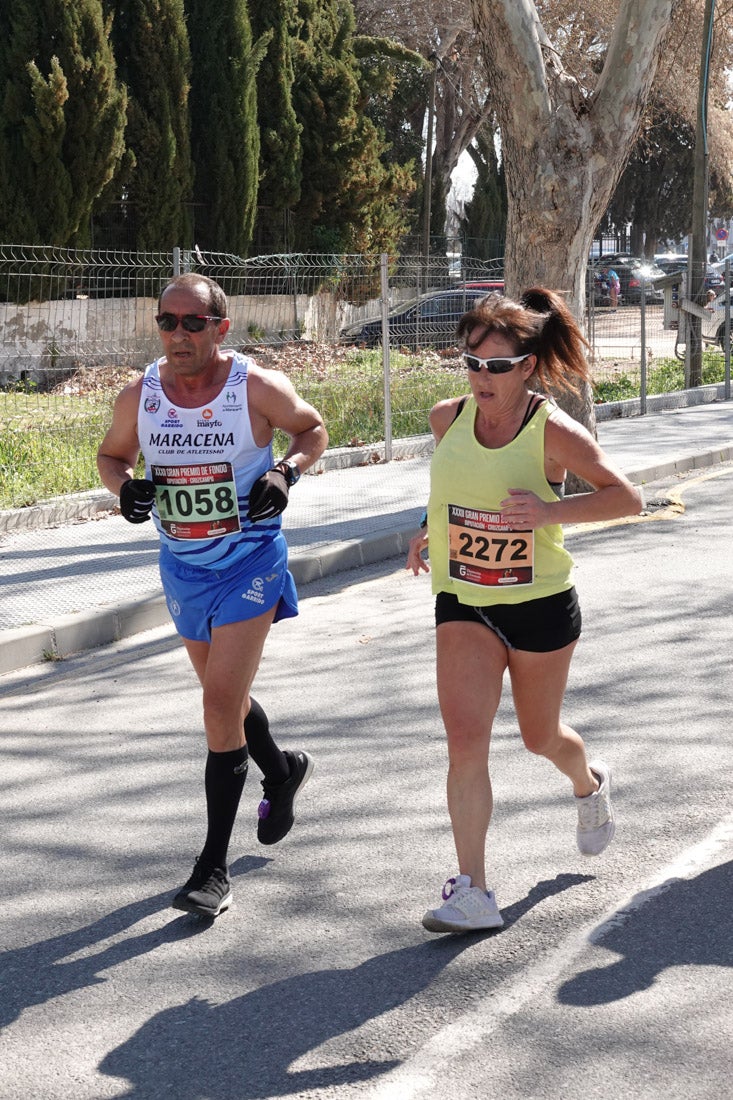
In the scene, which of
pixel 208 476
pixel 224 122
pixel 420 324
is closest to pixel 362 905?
pixel 208 476

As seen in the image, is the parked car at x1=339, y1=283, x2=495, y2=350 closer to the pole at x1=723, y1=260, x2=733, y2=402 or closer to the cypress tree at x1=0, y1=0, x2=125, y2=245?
the pole at x1=723, y1=260, x2=733, y2=402

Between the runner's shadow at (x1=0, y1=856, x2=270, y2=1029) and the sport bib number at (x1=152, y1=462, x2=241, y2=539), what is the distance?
3.67ft

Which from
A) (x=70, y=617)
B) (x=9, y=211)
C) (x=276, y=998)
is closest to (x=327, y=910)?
(x=276, y=998)

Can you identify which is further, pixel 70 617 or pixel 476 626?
pixel 70 617

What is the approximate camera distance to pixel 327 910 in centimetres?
427

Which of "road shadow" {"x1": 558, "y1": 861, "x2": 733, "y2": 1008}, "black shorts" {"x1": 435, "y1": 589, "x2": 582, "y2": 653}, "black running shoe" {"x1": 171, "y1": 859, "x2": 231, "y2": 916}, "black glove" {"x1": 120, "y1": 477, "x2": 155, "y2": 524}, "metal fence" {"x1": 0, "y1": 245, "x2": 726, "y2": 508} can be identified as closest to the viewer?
"road shadow" {"x1": 558, "y1": 861, "x2": 733, "y2": 1008}

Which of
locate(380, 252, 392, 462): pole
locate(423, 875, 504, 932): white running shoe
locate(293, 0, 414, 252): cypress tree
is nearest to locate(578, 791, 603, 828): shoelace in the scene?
locate(423, 875, 504, 932): white running shoe

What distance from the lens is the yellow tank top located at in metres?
4.04

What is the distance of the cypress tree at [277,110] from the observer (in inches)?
1075

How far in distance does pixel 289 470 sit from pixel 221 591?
432 mm

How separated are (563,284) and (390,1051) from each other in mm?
9293

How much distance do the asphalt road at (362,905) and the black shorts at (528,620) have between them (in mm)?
798

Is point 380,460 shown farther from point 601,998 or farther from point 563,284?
point 601,998

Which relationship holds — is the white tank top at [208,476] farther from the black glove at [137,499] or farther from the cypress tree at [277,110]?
the cypress tree at [277,110]
